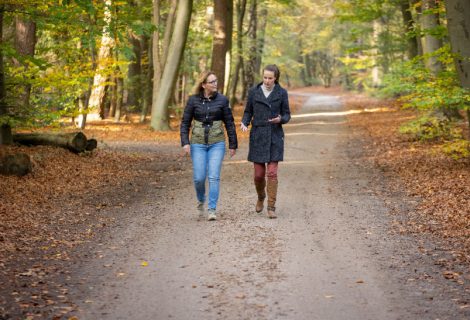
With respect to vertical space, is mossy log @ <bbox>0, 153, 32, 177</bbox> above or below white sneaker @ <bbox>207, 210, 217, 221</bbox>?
above

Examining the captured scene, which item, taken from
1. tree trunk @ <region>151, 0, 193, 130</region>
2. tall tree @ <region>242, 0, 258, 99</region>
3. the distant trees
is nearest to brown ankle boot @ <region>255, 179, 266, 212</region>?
the distant trees

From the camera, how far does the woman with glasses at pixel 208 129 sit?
8.97 meters

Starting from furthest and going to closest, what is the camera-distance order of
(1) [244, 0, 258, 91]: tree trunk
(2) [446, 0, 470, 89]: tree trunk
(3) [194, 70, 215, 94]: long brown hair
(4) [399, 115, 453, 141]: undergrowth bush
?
(1) [244, 0, 258, 91]: tree trunk
(4) [399, 115, 453, 141]: undergrowth bush
(2) [446, 0, 470, 89]: tree trunk
(3) [194, 70, 215, 94]: long brown hair

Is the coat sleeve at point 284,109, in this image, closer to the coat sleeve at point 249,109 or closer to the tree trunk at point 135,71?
the coat sleeve at point 249,109

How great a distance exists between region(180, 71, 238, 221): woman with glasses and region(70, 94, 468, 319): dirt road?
0.73 metres

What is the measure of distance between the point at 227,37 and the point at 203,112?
62.4 ft

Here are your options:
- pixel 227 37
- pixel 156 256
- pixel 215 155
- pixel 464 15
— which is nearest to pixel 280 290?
pixel 156 256

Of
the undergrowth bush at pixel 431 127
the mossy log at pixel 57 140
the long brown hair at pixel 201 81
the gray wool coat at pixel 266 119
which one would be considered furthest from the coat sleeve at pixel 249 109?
the undergrowth bush at pixel 431 127

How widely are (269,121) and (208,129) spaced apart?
0.86 meters

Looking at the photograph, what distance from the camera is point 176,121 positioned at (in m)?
30.5

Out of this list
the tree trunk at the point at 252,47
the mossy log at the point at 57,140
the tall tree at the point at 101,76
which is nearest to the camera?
the mossy log at the point at 57,140

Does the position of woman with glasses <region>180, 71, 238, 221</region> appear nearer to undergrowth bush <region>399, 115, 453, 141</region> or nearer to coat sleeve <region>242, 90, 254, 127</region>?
coat sleeve <region>242, 90, 254, 127</region>

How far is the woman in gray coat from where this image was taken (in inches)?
360

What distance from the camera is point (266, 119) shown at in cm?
920
